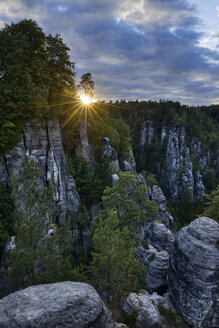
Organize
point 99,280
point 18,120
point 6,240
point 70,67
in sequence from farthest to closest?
point 70,67 → point 18,120 → point 6,240 → point 99,280

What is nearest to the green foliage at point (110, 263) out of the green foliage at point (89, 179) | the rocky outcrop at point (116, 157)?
the green foliage at point (89, 179)

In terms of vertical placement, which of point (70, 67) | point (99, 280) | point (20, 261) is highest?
point (70, 67)

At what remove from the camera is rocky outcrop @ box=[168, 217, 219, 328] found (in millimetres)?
13591

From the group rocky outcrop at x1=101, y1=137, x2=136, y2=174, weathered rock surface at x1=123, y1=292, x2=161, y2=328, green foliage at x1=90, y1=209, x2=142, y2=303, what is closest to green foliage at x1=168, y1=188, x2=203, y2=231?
rocky outcrop at x1=101, y1=137, x2=136, y2=174

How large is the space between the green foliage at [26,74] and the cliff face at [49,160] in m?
1.23

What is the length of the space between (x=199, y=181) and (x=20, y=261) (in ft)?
292

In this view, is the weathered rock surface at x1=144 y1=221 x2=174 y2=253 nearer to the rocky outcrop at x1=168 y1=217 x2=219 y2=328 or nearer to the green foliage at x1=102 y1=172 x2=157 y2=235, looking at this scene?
the green foliage at x1=102 y1=172 x2=157 y2=235

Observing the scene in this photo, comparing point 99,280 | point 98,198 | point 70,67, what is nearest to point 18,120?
point 70,67

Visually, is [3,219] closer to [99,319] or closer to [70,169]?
[70,169]

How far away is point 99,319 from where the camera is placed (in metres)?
7.56

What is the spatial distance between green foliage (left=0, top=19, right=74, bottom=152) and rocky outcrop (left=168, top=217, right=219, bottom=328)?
1886 centimetres

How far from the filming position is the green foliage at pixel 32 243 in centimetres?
998

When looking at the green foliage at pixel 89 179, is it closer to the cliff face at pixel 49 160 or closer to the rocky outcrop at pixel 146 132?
the cliff face at pixel 49 160

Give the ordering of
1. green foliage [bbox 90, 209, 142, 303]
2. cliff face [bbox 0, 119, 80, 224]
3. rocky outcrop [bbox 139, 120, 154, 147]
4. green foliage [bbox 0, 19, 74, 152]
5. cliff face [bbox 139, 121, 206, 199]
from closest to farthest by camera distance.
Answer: green foliage [bbox 90, 209, 142, 303], green foliage [bbox 0, 19, 74, 152], cliff face [bbox 0, 119, 80, 224], cliff face [bbox 139, 121, 206, 199], rocky outcrop [bbox 139, 120, 154, 147]
